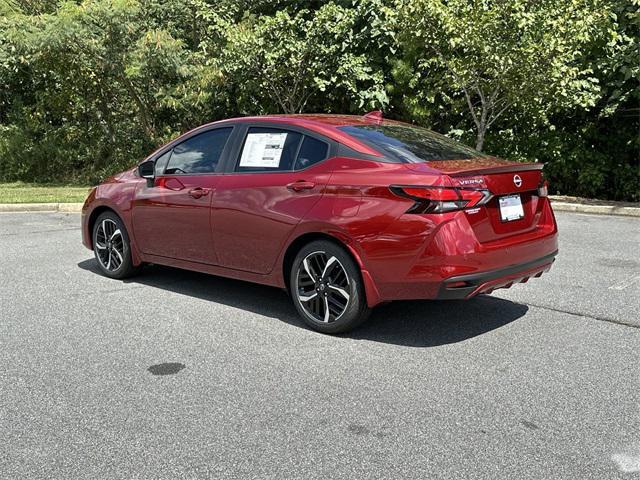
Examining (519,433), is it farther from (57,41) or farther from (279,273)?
(57,41)

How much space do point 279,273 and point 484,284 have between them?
5.16 ft

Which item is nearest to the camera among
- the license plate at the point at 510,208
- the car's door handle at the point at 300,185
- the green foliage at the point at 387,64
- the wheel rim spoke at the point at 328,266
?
the license plate at the point at 510,208

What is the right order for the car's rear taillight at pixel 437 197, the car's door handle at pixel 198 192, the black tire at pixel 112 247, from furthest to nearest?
the black tire at pixel 112 247 → the car's door handle at pixel 198 192 → the car's rear taillight at pixel 437 197

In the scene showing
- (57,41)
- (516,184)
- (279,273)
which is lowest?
(279,273)

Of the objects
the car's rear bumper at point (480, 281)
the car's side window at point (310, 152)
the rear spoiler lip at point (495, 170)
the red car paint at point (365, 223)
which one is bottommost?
the car's rear bumper at point (480, 281)

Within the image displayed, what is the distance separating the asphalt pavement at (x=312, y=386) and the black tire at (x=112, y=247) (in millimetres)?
377

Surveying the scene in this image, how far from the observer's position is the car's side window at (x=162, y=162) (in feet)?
20.3


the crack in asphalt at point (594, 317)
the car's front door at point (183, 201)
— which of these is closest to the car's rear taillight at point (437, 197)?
the crack in asphalt at point (594, 317)

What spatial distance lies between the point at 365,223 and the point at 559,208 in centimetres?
857

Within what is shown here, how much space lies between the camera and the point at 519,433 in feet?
10.8

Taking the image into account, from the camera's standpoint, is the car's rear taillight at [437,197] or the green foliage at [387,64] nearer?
the car's rear taillight at [437,197]

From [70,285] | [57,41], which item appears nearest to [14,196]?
[57,41]

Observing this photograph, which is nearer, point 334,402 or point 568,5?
point 334,402

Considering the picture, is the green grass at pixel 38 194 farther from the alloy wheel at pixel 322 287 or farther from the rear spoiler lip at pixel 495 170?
the rear spoiler lip at pixel 495 170
